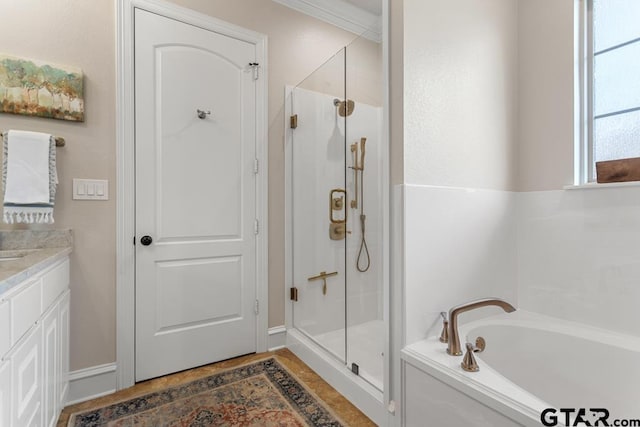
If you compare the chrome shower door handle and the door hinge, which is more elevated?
the door hinge

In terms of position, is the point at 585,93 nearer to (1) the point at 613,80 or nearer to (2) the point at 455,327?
(1) the point at 613,80

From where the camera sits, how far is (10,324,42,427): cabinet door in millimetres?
897

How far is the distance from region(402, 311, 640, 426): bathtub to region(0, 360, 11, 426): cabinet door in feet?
4.24

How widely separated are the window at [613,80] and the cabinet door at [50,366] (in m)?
2.57

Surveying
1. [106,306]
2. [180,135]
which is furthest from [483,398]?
[180,135]

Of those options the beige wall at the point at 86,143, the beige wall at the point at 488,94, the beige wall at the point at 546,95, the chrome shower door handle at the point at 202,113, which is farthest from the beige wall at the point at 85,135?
the beige wall at the point at 546,95

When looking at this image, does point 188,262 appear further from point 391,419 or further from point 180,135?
point 391,419

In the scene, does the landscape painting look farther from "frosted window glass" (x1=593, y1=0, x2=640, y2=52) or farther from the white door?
"frosted window glass" (x1=593, y1=0, x2=640, y2=52)

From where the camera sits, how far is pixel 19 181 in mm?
1491

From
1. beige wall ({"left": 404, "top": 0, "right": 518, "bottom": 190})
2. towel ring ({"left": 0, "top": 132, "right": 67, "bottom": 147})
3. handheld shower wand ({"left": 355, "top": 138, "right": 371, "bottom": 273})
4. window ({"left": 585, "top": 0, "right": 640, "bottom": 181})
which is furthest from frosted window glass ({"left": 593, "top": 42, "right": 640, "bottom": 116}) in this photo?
towel ring ({"left": 0, "top": 132, "right": 67, "bottom": 147})

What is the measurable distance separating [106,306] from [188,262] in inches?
19.5

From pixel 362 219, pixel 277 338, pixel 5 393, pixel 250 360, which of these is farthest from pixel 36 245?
pixel 362 219

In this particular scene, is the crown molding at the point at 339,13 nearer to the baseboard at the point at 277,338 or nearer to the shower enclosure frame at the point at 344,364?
the shower enclosure frame at the point at 344,364

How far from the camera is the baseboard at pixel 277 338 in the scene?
2352 mm
